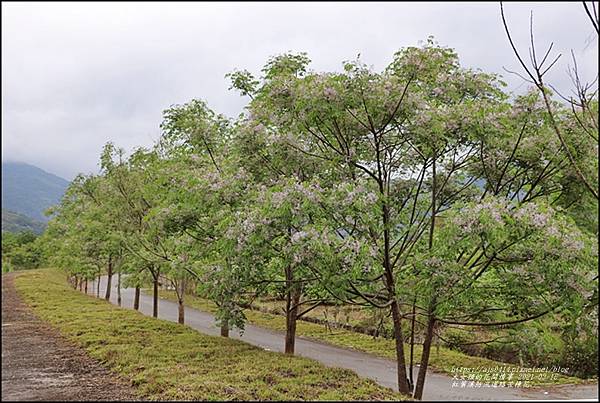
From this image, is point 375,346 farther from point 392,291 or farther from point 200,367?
point 392,291

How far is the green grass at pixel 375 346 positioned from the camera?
14.2 meters

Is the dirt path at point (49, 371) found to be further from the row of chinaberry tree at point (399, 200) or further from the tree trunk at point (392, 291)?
the tree trunk at point (392, 291)

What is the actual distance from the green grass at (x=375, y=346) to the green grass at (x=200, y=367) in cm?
572

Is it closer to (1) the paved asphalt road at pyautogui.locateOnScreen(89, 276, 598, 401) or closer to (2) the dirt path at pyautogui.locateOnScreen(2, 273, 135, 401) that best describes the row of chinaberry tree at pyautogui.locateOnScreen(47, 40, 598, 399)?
(1) the paved asphalt road at pyautogui.locateOnScreen(89, 276, 598, 401)

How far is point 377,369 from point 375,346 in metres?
4.16

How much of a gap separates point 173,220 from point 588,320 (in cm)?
751

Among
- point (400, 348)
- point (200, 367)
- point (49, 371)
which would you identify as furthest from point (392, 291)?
point (49, 371)

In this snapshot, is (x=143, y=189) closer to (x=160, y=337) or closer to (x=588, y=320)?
(x=160, y=337)

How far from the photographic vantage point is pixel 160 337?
12875 mm

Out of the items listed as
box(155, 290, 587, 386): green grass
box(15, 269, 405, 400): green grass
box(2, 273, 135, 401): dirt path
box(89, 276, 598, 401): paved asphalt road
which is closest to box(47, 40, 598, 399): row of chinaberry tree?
box(15, 269, 405, 400): green grass

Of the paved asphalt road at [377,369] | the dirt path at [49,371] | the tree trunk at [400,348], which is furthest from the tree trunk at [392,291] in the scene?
the dirt path at [49,371]

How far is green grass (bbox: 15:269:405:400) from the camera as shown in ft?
23.8

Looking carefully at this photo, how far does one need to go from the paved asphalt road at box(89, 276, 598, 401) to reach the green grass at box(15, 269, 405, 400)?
2.07m

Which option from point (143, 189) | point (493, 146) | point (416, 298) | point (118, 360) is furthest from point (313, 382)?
point (143, 189)
